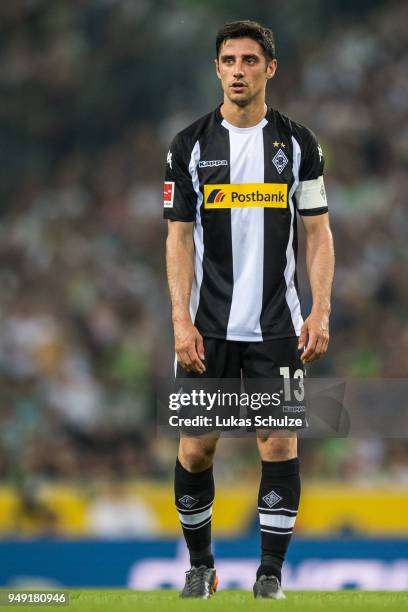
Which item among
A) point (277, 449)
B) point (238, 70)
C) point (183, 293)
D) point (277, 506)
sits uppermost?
point (238, 70)

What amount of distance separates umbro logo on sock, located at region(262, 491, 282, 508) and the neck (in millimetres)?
1409

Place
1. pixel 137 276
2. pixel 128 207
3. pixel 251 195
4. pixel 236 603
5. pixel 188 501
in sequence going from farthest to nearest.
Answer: pixel 128 207 → pixel 137 276 → pixel 188 501 → pixel 251 195 → pixel 236 603

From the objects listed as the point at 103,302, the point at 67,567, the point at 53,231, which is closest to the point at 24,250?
the point at 53,231

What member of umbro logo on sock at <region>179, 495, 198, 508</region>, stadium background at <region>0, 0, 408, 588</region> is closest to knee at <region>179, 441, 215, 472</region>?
umbro logo on sock at <region>179, 495, 198, 508</region>

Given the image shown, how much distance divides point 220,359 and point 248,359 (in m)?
0.11

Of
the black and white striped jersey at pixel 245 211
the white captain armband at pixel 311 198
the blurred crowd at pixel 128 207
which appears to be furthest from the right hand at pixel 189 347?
the blurred crowd at pixel 128 207

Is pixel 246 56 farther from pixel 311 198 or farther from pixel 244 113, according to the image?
pixel 311 198

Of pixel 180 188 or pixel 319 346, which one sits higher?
pixel 180 188

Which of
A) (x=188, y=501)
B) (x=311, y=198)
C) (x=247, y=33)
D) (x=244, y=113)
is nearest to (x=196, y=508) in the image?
(x=188, y=501)

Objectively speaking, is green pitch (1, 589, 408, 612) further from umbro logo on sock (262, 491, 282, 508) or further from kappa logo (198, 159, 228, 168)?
kappa logo (198, 159, 228, 168)

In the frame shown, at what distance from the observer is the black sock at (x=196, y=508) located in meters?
4.90

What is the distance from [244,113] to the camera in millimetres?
4840

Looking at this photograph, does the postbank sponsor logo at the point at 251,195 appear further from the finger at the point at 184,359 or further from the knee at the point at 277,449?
the knee at the point at 277,449

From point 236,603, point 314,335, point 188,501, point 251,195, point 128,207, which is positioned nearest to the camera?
point 236,603
